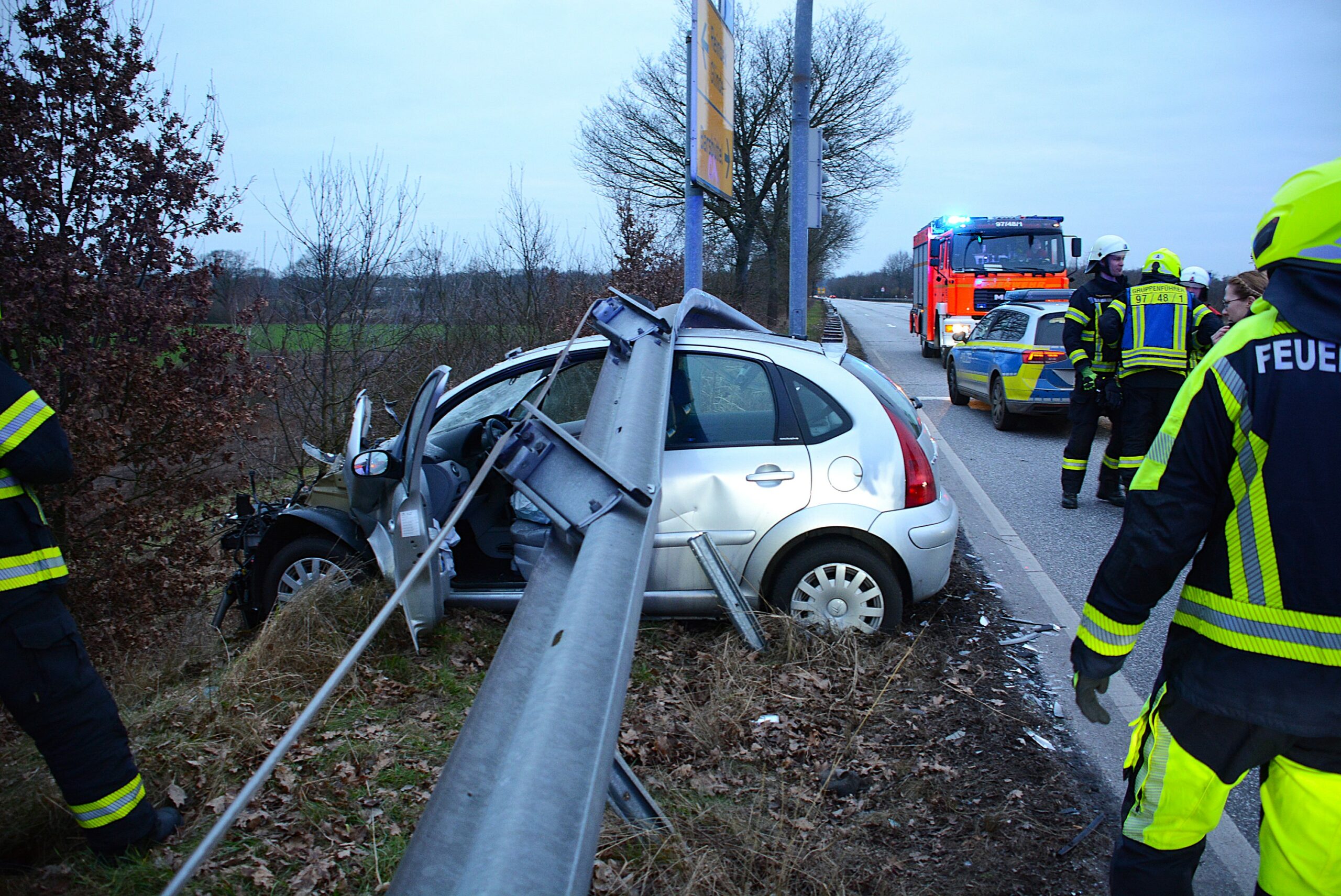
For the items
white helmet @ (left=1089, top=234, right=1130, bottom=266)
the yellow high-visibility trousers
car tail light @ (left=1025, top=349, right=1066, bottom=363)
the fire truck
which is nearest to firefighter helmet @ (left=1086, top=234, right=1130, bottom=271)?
white helmet @ (left=1089, top=234, right=1130, bottom=266)

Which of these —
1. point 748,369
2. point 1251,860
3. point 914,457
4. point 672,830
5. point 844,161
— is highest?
point 844,161

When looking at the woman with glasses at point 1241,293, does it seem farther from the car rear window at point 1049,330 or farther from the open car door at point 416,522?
the open car door at point 416,522

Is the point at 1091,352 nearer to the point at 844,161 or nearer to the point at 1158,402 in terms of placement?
the point at 1158,402

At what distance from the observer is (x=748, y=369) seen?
15.4 ft

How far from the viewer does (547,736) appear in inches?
52.6

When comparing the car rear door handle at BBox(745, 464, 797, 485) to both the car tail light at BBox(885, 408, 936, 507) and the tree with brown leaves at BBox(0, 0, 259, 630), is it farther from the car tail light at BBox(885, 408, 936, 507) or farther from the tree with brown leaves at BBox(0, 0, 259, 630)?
the tree with brown leaves at BBox(0, 0, 259, 630)

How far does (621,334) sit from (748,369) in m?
1.34

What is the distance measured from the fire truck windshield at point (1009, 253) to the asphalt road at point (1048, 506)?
395cm

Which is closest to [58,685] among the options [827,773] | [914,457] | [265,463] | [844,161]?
[827,773]

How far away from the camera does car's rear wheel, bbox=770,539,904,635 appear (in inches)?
177

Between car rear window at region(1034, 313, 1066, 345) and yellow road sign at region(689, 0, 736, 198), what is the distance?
427 cm

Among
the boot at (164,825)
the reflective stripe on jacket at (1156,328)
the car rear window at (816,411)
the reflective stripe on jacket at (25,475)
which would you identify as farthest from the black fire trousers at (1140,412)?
the reflective stripe on jacket at (25,475)

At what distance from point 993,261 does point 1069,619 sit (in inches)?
605

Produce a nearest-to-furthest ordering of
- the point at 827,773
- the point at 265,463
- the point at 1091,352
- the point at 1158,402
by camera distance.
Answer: the point at 827,773 < the point at 1158,402 < the point at 1091,352 < the point at 265,463
